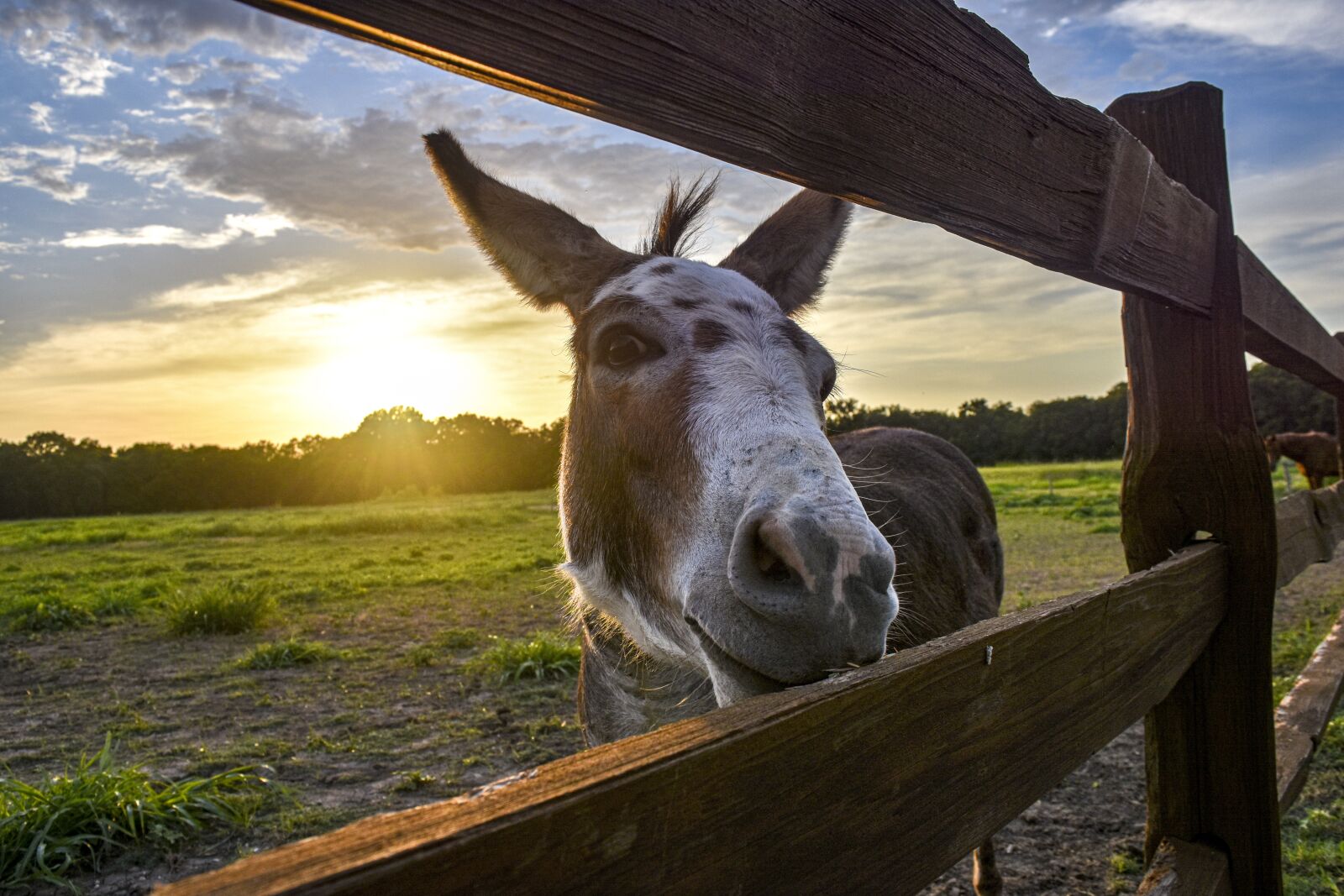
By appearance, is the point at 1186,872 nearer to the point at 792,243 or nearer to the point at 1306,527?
the point at 1306,527

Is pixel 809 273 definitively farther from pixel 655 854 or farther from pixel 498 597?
pixel 498 597

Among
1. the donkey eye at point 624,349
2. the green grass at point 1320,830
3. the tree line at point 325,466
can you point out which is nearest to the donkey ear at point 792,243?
the donkey eye at point 624,349

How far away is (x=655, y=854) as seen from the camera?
715 mm

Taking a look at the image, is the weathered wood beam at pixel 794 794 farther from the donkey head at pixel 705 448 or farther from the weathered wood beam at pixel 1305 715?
the weathered wood beam at pixel 1305 715

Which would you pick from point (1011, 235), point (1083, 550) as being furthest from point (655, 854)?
point (1083, 550)

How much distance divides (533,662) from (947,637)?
6.71m

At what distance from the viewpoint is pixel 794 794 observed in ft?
2.78

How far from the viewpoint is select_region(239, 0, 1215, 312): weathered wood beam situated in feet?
2.57

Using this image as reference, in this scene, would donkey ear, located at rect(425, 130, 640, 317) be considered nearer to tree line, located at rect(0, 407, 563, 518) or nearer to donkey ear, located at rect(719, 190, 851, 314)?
donkey ear, located at rect(719, 190, 851, 314)

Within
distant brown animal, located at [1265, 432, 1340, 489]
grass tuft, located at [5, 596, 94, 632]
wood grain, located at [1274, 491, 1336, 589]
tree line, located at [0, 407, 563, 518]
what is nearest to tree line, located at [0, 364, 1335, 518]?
tree line, located at [0, 407, 563, 518]

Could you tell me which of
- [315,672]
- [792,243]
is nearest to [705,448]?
[792,243]

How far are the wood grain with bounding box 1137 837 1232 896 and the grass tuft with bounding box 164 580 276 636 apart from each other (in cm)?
1055

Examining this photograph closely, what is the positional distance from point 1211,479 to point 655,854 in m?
2.38

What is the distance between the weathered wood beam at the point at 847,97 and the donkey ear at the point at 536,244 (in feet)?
5.10
